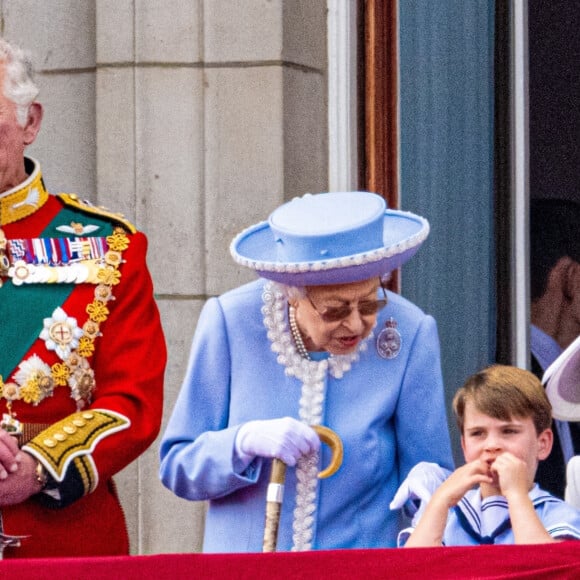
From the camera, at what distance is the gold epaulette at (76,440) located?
365 cm

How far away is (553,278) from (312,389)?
7.55ft

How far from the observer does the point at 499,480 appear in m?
3.61

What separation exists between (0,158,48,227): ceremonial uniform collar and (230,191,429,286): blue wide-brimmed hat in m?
0.44

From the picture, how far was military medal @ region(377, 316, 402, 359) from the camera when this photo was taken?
158 inches

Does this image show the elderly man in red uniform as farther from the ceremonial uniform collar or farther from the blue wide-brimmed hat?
the blue wide-brimmed hat

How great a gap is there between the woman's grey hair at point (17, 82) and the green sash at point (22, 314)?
0.35 meters

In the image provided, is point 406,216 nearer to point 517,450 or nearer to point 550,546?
point 517,450

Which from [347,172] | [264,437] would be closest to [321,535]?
[264,437]

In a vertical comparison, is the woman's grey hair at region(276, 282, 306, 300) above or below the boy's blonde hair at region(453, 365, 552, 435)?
above

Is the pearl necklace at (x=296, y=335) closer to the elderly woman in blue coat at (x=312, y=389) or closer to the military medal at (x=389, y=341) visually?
the elderly woman in blue coat at (x=312, y=389)

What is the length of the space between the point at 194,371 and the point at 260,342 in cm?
16

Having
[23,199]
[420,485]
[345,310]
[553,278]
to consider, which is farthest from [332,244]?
[553,278]

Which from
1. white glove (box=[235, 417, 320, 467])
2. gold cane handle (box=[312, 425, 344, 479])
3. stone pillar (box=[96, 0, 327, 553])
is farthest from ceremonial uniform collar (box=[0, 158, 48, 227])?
stone pillar (box=[96, 0, 327, 553])

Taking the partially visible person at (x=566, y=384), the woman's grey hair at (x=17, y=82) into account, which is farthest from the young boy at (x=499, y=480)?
the woman's grey hair at (x=17, y=82)
